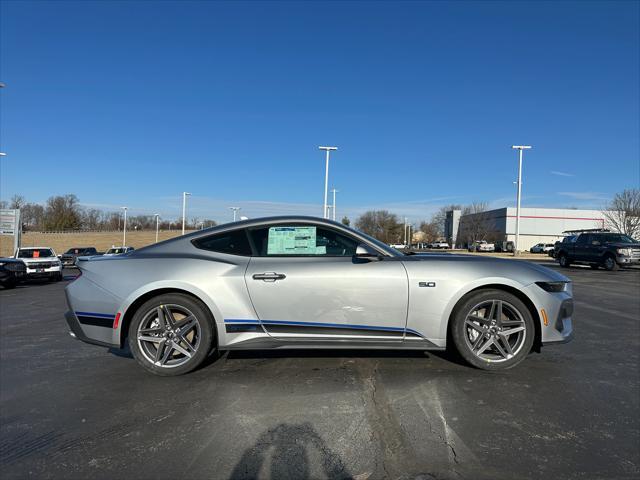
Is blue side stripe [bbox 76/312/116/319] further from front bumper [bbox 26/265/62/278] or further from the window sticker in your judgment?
front bumper [bbox 26/265/62/278]

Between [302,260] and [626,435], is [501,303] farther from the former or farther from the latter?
[302,260]

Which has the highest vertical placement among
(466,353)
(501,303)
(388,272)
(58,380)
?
(388,272)

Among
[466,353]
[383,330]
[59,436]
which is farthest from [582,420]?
[59,436]

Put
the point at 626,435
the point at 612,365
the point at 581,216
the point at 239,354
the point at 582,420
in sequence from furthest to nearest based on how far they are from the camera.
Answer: the point at 581,216
the point at 239,354
the point at 612,365
the point at 582,420
the point at 626,435

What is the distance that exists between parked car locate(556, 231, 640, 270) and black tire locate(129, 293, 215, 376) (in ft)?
69.7

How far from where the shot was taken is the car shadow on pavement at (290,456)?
2.22 m

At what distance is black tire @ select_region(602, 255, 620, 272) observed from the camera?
61.7 feet

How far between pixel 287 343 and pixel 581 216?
9057 cm

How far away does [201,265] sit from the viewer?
3699mm

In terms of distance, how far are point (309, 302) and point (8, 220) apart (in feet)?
114

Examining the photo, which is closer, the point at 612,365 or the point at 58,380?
the point at 58,380

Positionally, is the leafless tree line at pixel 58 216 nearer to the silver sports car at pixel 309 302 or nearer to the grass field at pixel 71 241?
the grass field at pixel 71 241

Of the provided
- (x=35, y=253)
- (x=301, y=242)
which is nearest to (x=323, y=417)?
(x=301, y=242)

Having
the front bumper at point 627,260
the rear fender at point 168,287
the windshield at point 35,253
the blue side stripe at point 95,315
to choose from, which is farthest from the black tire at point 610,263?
the windshield at point 35,253
